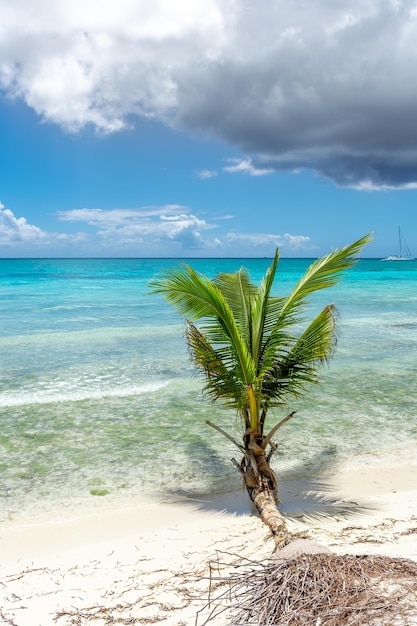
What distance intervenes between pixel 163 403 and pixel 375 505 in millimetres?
6075

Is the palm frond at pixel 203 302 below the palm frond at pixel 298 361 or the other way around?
the other way around

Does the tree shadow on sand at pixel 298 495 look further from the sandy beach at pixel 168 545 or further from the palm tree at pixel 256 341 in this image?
the palm tree at pixel 256 341

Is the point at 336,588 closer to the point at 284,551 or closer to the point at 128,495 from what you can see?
the point at 284,551

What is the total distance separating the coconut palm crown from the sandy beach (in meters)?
1.36

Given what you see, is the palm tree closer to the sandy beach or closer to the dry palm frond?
the sandy beach

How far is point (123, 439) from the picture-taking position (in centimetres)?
984

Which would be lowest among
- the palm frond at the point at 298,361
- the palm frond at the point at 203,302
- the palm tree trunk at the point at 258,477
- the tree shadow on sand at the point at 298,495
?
the tree shadow on sand at the point at 298,495

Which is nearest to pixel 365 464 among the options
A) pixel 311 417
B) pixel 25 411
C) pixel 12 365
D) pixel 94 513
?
pixel 311 417

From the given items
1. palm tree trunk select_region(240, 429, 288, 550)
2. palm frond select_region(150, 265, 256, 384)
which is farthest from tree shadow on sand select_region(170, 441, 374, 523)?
palm frond select_region(150, 265, 256, 384)

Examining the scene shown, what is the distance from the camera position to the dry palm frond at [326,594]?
3.63 m

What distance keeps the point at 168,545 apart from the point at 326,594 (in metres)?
2.57

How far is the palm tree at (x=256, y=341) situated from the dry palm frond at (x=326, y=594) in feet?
6.39

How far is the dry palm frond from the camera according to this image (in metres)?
3.63

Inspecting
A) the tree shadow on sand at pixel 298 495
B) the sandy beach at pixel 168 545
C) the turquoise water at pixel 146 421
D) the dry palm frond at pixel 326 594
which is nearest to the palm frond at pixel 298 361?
the tree shadow on sand at pixel 298 495
